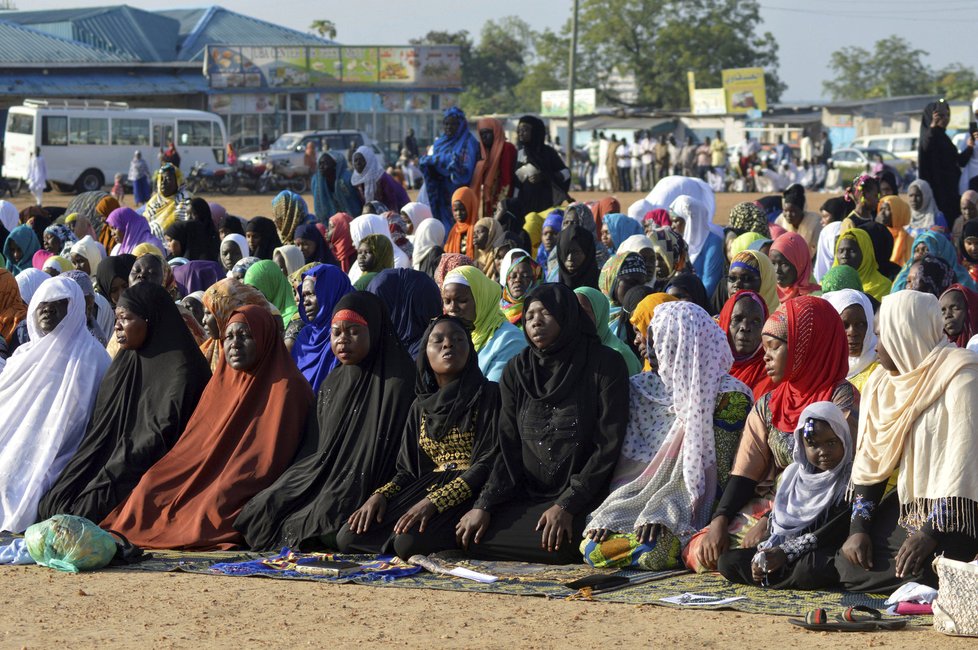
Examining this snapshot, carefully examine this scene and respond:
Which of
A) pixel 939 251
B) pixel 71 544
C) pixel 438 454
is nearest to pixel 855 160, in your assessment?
pixel 939 251

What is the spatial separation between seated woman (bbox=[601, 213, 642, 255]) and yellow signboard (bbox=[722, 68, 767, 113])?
3786cm

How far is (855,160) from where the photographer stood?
112 ft

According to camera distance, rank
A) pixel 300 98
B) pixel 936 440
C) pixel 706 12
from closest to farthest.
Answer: pixel 936 440 → pixel 300 98 → pixel 706 12

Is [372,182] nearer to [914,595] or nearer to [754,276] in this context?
[754,276]

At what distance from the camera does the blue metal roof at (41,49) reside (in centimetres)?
3997

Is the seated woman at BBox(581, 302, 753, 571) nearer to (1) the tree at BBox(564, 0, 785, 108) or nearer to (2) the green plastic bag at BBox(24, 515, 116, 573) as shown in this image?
(2) the green plastic bag at BBox(24, 515, 116, 573)

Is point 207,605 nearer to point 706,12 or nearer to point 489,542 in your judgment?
point 489,542

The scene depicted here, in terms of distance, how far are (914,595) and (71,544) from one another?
303 centimetres

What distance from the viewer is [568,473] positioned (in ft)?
18.6

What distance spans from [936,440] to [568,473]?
1438 millimetres

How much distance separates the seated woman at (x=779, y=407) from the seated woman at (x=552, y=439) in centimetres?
48

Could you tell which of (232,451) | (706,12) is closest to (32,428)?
(232,451)

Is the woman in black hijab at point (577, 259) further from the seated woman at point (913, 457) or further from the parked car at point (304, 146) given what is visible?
the parked car at point (304, 146)

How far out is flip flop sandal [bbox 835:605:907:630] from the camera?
14.8ft
